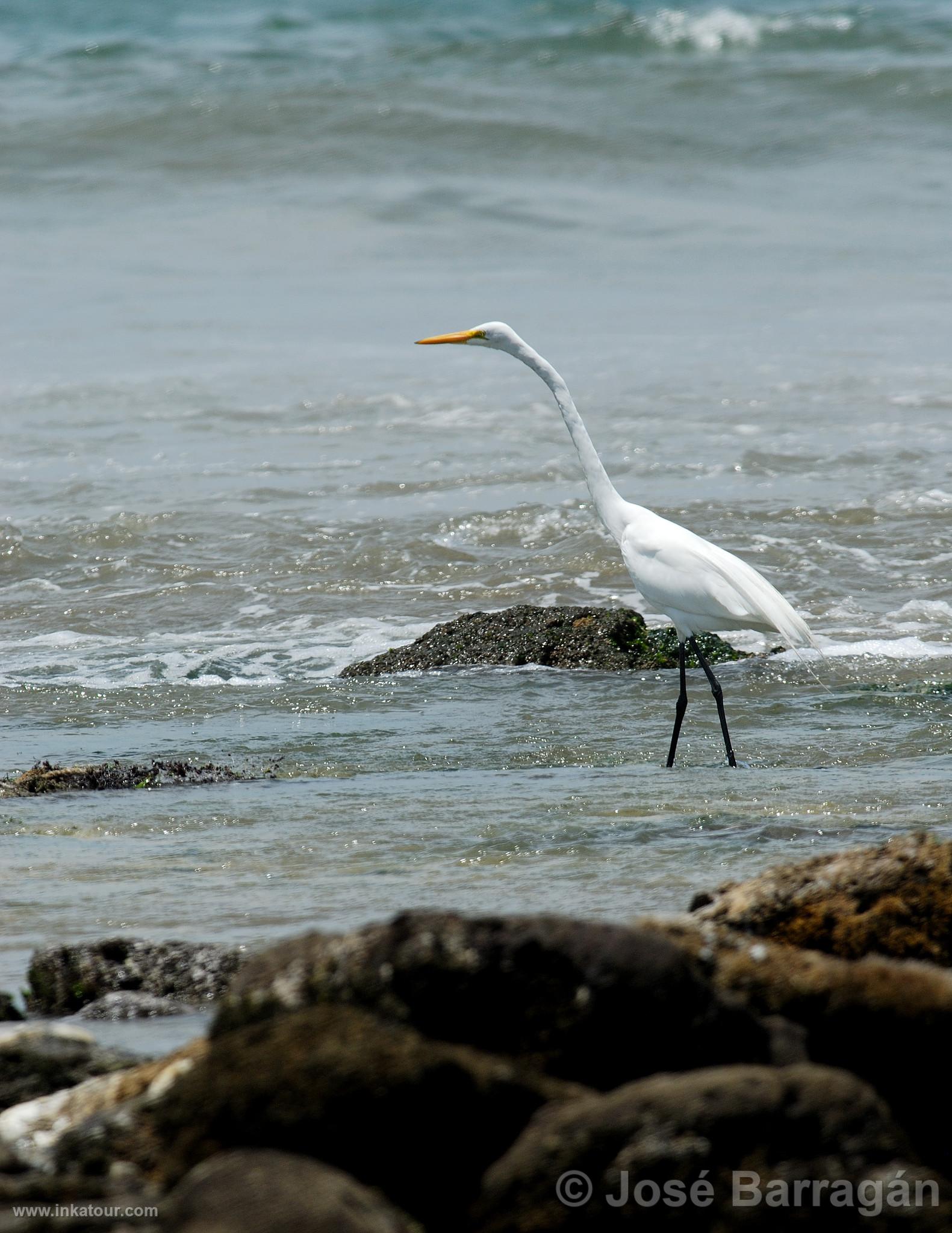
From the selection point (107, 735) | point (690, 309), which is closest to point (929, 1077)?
point (107, 735)

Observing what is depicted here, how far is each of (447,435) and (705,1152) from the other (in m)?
13.6

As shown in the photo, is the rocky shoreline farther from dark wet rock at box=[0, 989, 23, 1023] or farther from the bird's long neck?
the bird's long neck

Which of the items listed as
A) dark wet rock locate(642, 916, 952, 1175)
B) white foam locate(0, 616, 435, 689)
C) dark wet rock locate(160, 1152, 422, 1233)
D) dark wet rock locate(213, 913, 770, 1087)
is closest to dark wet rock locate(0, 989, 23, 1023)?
dark wet rock locate(213, 913, 770, 1087)

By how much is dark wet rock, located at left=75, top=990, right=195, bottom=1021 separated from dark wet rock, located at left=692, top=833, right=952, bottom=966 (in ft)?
3.71

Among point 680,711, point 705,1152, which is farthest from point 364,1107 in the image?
point 680,711

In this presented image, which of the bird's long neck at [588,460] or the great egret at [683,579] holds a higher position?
the bird's long neck at [588,460]

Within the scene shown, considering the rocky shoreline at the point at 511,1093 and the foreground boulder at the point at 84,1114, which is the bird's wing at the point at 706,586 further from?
the foreground boulder at the point at 84,1114

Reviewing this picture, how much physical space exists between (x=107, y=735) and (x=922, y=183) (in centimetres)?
2576

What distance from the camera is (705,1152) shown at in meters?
1.85

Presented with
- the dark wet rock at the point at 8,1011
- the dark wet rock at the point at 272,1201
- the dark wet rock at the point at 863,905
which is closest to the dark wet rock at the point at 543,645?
the dark wet rock at the point at 8,1011

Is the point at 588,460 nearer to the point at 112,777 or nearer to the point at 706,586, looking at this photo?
the point at 706,586

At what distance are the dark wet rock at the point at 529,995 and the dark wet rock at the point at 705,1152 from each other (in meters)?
0.21

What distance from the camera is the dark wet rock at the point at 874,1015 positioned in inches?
85.6

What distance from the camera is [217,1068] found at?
1.99m
